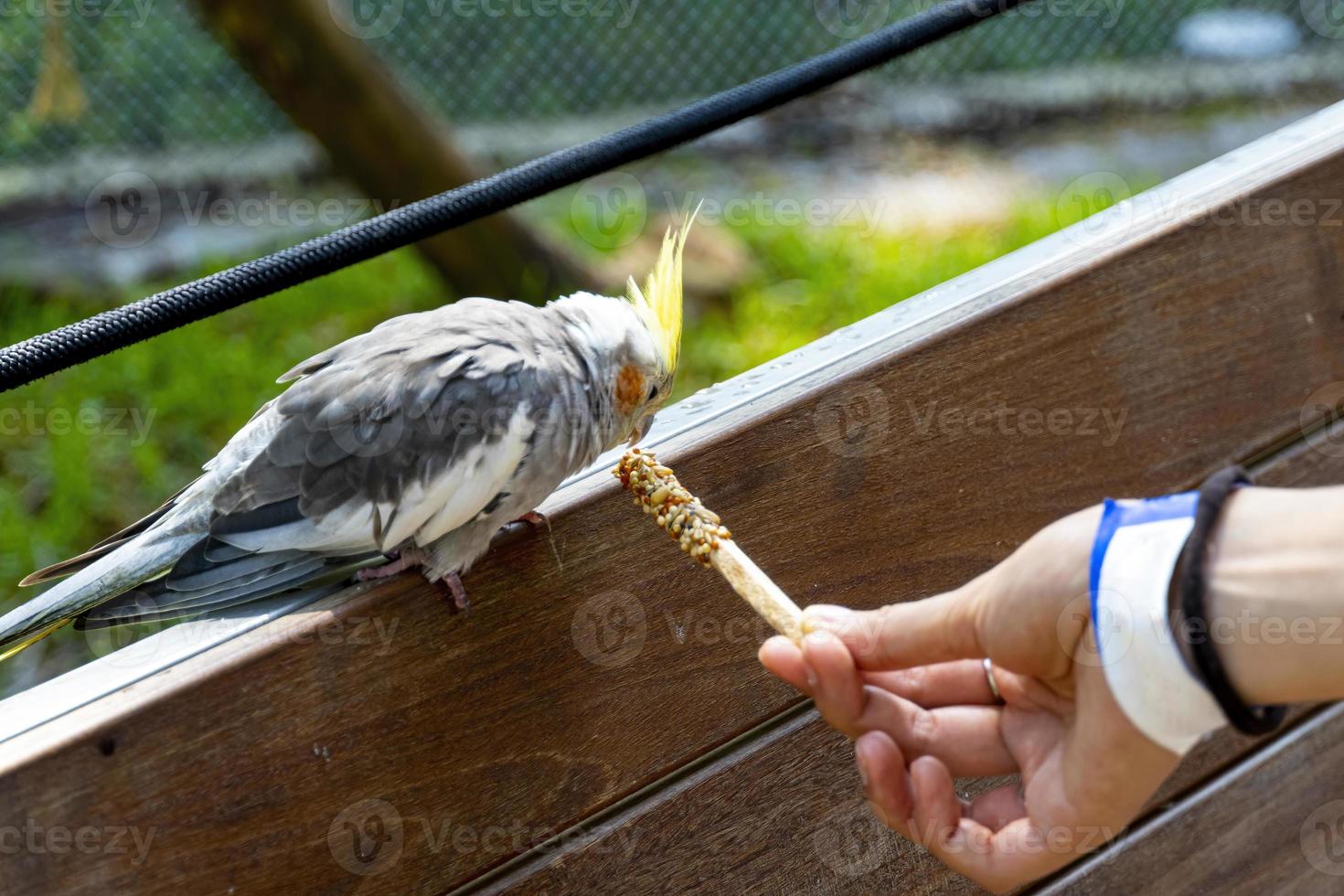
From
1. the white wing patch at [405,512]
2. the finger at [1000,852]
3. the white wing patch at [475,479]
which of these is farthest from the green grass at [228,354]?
the finger at [1000,852]

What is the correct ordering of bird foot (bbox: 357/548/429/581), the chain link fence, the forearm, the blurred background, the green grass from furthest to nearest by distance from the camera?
the chain link fence, the blurred background, the green grass, bird foot (bbox: 357/548/429/581), the forearm

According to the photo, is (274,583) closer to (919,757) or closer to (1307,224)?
(919,757)

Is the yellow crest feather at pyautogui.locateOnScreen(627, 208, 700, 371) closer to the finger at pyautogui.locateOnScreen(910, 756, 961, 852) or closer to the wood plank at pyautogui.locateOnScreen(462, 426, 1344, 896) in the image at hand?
the wood plank at pyautogui.locateOnScreen(462, 426, 1344, 896)

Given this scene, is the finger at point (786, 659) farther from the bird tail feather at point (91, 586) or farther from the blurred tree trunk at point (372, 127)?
the blurred tree trunk at point (372, 127)

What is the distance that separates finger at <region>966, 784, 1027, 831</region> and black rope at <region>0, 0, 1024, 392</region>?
770mm

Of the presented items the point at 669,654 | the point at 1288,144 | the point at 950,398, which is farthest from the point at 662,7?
the point at 669,654

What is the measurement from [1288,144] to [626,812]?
111 cm

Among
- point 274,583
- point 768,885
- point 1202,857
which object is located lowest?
point 1202,857

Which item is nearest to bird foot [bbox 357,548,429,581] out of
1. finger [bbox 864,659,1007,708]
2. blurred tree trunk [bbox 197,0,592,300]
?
finger [bbox 864,659,1007,708]

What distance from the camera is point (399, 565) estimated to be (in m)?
1.15

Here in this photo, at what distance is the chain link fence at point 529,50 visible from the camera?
3211mm

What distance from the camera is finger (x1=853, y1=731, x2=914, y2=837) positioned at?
899 millimetres

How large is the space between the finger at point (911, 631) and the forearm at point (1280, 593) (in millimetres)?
175

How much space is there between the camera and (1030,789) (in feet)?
2.97
